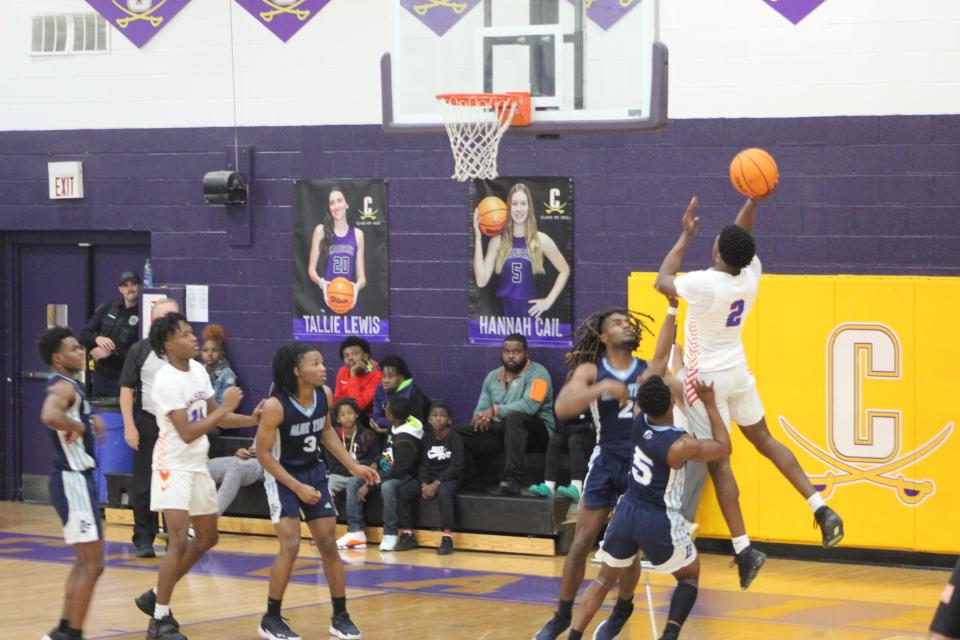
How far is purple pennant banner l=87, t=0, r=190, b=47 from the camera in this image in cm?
1372

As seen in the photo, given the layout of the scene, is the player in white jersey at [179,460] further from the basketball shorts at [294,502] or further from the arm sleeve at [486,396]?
the arm sleeve at [486,396]

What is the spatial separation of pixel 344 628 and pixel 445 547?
3211 millimetres

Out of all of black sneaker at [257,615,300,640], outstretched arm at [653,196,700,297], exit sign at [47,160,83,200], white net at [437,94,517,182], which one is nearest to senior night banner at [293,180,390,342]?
exit sign at [47,160,83,200]

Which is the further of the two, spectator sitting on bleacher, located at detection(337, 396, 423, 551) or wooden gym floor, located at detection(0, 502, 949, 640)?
spectator sitting on bleacher, located at detection(337, 396, 423, 551)

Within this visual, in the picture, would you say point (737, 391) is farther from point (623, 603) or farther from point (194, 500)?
point (194, 500)

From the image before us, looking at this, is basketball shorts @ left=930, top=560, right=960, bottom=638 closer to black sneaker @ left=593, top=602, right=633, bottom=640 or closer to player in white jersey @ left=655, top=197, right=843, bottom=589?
player in white jersey @ left=655, top=197, right=843, bottom=589

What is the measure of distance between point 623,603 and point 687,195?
4798mm

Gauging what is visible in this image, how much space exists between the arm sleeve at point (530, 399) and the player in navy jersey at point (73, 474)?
451 centimetres

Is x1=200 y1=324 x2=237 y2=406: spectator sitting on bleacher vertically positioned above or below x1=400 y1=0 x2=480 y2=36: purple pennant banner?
below

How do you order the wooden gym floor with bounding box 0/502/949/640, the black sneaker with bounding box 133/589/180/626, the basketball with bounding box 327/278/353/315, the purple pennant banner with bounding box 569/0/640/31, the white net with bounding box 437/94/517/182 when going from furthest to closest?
the basketball with bounding box 327/278/353/315, the white net with bounding box 437/94/517/182, the purple pennant banner with bounding box 569/0/640/31, the wooden gym floor with bounding box 0/502/949/640, the black sneaker with bounding box 133/589/180/626

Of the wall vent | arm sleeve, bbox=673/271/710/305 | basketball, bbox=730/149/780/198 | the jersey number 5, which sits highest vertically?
the wall vent

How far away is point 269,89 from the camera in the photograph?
43.9ft

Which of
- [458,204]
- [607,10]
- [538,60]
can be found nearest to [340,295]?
[458,204]

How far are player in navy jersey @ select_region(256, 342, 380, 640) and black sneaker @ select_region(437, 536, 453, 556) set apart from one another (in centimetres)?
312
